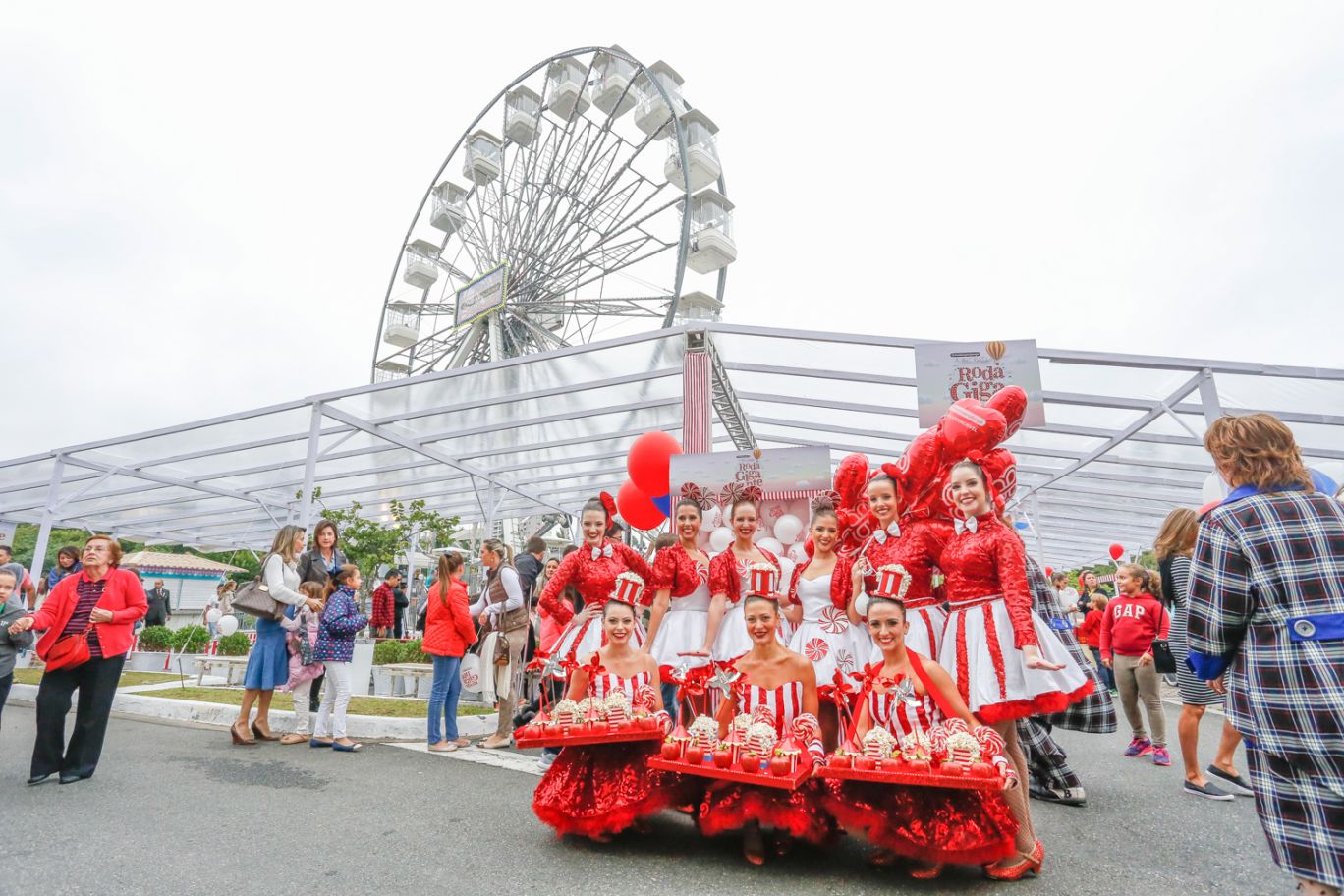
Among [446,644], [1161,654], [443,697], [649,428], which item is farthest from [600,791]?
[649,428]

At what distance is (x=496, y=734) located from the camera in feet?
18.5

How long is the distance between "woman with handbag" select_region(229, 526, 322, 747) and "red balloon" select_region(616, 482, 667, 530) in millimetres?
3068

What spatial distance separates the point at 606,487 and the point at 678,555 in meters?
10.8

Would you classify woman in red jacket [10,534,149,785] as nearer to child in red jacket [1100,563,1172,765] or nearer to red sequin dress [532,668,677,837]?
red sequin dress [532,668,677,837]

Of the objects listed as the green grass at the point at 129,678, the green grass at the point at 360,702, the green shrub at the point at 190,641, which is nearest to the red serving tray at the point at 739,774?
the green grass at the point at 360,702

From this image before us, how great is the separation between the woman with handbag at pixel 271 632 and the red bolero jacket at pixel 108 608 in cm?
94

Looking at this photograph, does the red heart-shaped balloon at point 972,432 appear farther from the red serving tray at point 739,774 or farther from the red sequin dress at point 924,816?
the red serving tray at point 739,774

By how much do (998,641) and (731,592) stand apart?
1.35 metres

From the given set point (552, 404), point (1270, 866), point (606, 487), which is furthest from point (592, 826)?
point (606, 487)

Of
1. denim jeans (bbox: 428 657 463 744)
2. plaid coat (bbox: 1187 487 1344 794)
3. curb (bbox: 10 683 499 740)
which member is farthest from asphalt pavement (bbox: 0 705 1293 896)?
curb (bbox: 10 683 499 740)

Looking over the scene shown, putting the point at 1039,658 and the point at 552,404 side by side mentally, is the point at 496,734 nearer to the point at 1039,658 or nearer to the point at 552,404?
the point at 1039,658

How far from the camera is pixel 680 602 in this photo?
3.91 meters

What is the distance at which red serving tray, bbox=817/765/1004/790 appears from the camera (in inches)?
92.8

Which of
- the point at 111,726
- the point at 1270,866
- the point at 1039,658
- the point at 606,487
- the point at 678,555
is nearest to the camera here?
the point at 1039,658
